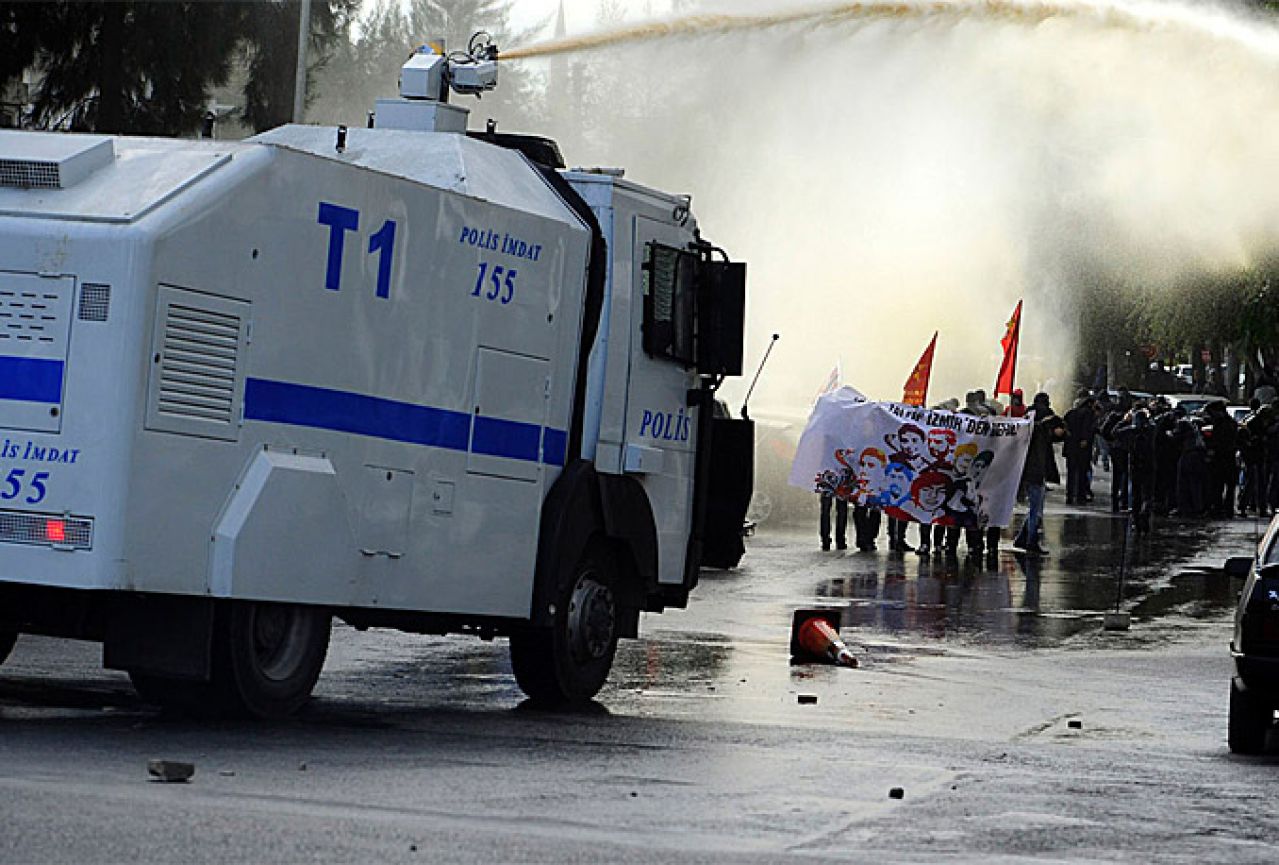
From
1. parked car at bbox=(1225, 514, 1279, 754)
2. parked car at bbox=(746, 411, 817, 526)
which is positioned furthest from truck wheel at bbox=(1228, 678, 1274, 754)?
parked car at bbox=(746, 411, 817, 526)

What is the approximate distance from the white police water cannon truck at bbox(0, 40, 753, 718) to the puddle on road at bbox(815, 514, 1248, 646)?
6.64 meters

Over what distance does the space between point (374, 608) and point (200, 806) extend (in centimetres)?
317

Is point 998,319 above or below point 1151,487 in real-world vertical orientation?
above

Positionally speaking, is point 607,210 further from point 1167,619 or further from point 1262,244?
point 1262,244

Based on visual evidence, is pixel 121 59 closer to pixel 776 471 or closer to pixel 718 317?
pixel 776 471

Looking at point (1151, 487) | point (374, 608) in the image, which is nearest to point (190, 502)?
point (374, 608)

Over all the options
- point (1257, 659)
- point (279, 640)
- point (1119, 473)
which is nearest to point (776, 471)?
point (1119, 473)

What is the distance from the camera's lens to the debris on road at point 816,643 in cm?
1728

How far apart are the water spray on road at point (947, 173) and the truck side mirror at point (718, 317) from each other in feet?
48.4

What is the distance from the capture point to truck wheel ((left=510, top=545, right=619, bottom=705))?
1318 centimetres

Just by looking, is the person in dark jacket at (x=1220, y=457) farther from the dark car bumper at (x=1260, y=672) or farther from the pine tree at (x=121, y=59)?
the dark car bumper at (x=1260, y=672)

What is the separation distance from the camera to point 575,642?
13.3m

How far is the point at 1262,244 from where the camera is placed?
1567 inches

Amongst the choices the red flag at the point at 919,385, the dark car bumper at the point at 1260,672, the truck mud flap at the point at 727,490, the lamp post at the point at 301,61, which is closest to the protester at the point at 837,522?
the red flag at the point at 919,385
